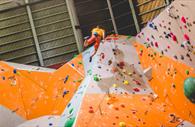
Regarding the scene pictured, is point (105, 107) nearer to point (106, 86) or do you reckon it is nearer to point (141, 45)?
point (106, 86)

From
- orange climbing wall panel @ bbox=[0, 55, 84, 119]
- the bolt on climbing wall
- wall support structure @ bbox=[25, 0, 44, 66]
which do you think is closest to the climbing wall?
the bolt on climbing wall

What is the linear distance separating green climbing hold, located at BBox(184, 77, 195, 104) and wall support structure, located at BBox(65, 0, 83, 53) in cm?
468

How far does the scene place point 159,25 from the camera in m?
4.68

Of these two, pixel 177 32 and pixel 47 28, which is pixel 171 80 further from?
pixel 47 28

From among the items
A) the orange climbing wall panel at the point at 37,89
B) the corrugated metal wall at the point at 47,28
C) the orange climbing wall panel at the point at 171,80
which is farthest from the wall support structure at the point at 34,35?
the orange climbing wall panel at the point at 171,80

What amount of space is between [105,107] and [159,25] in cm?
167

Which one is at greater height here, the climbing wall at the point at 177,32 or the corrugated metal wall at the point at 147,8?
the corrugated metal wall at the point at 147,8

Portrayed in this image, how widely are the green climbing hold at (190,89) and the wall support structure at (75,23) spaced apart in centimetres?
468

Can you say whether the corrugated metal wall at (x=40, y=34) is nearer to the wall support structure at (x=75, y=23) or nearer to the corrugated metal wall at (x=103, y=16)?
the wall support structure at (x=75, y=23)

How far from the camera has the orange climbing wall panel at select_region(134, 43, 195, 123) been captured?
4023mm

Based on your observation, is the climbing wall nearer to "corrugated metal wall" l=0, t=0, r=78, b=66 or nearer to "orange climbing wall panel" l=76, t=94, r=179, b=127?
"orange climbing wall panel" l=76, t=94, r=179, b=127

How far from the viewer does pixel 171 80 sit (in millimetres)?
4445

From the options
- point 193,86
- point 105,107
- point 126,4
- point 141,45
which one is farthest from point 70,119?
point 126,4

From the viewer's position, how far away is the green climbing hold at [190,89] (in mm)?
3676
